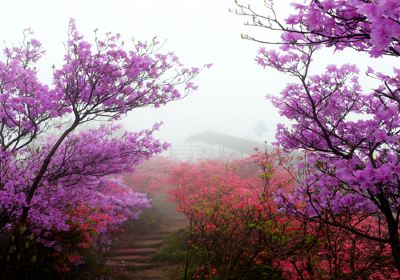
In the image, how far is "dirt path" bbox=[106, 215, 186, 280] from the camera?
28.3 feet

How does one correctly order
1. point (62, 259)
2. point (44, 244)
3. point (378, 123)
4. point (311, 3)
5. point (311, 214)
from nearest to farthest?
point (311, 3), point (378, 123), point (311, 214), point (44, 244), point (62, 259)

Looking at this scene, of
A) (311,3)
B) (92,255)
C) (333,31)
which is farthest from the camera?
(92,255)

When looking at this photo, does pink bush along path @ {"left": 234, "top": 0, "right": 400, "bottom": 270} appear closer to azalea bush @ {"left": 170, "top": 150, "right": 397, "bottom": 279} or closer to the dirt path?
azalea bush @ {"left": 170, "top": 150, "right": 397, "bottom": 279}

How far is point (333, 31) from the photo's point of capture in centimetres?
284

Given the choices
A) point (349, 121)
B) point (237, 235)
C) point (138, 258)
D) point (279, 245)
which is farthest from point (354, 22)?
point (138, 258)

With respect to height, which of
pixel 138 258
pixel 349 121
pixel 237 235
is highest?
pixel 349 121

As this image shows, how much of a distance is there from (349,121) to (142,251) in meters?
8.36

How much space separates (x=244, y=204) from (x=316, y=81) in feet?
9.63

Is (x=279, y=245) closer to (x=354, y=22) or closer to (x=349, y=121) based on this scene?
(x=349, y=121)

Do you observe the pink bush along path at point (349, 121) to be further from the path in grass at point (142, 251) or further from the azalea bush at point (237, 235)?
the path in grass at point (142, 251)

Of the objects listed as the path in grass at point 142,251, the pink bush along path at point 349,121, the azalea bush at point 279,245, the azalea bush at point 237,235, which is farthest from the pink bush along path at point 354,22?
the path in grass at point 142,251

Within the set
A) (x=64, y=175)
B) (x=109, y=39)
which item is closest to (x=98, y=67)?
(x=109, y=39)

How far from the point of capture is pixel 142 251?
34.3ft

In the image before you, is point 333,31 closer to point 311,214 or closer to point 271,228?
point 311,214
